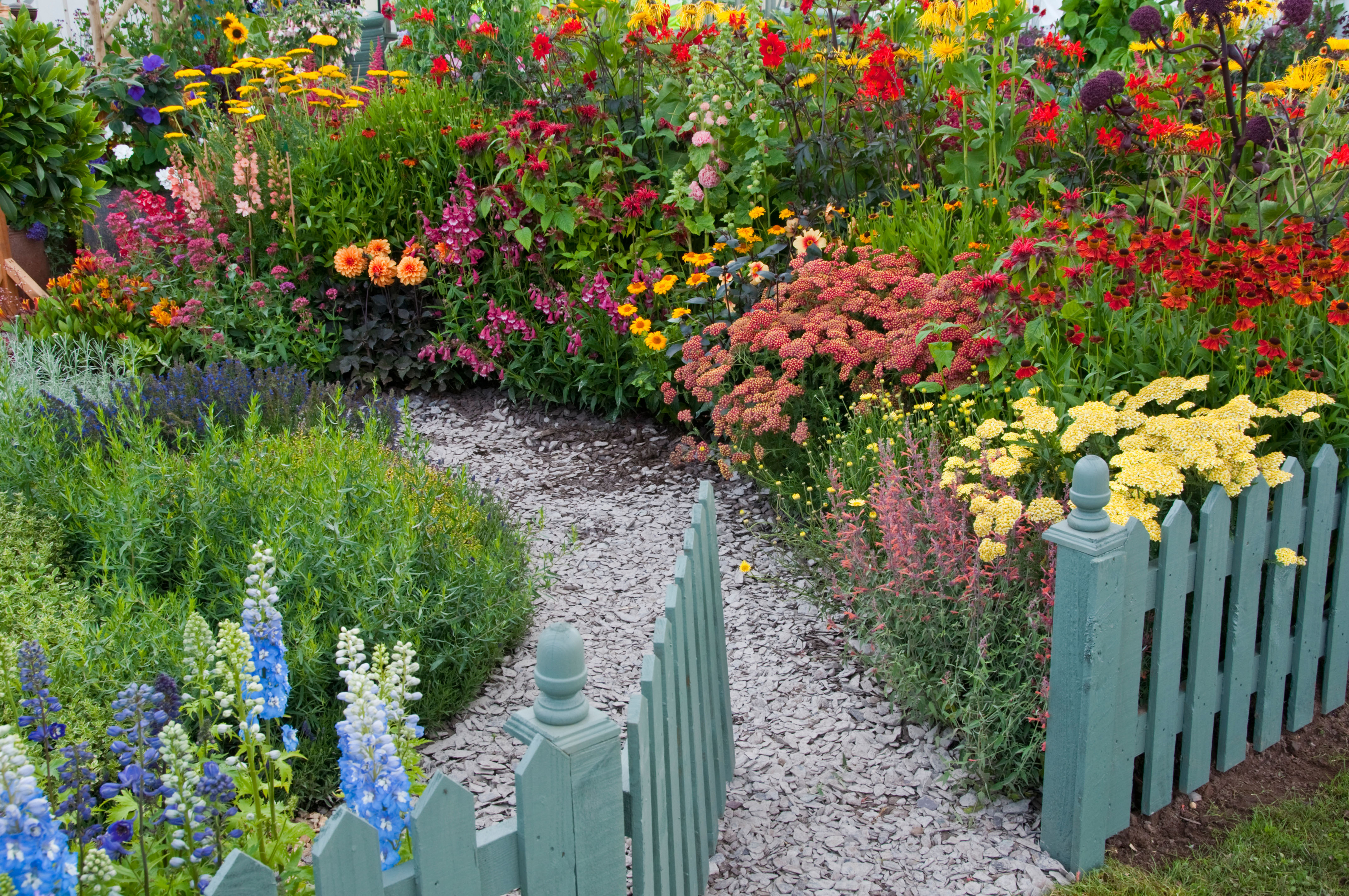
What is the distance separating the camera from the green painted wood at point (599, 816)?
148cm

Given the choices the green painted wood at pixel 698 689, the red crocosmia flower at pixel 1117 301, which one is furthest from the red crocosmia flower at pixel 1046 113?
the green painted wood at pixel 698 689

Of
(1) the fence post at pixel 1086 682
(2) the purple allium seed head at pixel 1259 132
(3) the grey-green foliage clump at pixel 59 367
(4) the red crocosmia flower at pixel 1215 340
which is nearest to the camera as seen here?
(1) the fence post at pixel 1086 682

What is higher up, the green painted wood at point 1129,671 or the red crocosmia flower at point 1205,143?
the red crocosmia flower at point 1205,143

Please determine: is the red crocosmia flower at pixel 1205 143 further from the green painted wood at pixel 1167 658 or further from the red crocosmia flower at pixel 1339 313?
the green painted wood at pixel 1167 658

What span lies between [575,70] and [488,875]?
201 inches

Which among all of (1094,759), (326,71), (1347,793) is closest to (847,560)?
(1094,759)

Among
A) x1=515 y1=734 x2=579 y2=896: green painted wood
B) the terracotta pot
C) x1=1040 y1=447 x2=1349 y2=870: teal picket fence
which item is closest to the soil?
x1=1040 y1=447 x2=1349 y2=870: teal picket fence

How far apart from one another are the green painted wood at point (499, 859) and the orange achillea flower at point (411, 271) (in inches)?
171

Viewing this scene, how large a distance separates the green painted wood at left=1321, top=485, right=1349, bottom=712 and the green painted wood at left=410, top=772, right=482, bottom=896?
8.36 feet

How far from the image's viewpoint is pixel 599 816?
1532mm

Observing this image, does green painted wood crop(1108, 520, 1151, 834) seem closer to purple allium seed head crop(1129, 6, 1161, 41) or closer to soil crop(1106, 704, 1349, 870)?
soil crop(1106, 704, 1349, 870)

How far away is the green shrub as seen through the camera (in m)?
2.66

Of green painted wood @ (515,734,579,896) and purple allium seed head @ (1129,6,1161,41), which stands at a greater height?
purple allium seed head @ (1129,6,1161,41)

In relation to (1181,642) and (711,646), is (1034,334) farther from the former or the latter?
(711,646)
